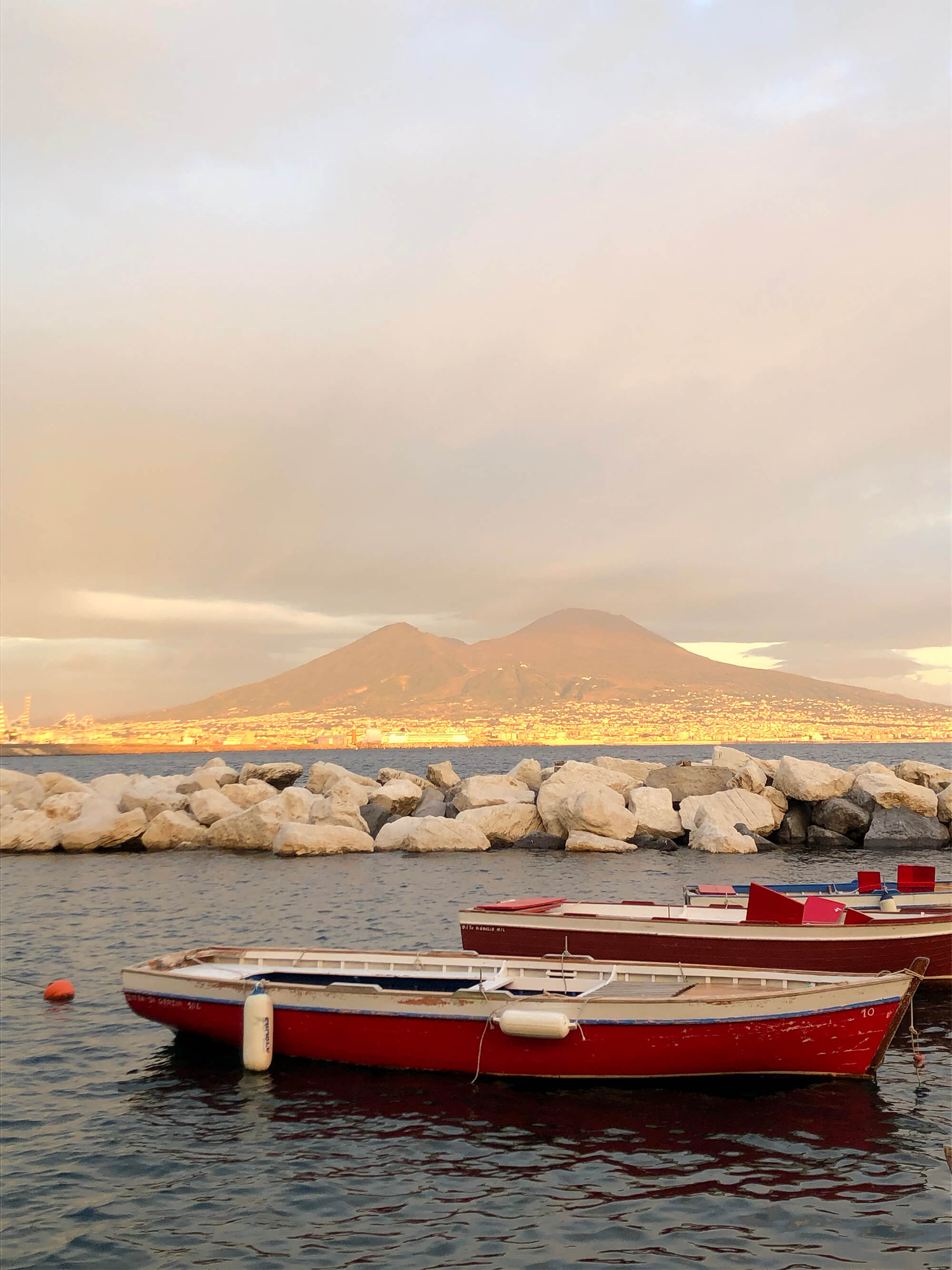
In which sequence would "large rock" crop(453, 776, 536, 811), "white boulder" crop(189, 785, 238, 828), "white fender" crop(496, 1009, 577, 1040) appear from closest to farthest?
"white fender" crop(496, 1009, 577, 1040) < "white boulder" crop(189, 785, 238, 828) < "large rock" crop(453, 776, 536, 811)

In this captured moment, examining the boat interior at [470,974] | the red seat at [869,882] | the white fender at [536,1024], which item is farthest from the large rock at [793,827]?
the white fender at [536,1024]

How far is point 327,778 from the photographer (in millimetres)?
46469

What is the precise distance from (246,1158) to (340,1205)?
169 cm

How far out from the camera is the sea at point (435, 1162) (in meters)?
8.93

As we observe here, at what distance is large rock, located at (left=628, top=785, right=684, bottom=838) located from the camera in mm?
36281

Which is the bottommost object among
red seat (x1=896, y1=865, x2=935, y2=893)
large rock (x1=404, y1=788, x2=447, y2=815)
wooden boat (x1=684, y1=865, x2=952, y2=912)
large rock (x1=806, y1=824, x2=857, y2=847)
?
large rock (x1=806, y1=824, x2=857, y2=847)

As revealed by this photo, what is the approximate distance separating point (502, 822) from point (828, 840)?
1267 cm

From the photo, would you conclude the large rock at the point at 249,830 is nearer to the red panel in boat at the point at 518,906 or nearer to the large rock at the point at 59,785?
the large rock at the point at 59,785

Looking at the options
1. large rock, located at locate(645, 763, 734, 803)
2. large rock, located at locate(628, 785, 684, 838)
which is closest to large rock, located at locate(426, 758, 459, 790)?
large rock, located at locate(645, 763, 734, 803)

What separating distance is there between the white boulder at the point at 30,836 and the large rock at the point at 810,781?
96.5 feet

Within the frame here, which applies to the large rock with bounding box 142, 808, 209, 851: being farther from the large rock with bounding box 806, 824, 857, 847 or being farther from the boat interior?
the large rock with bounding box 806, 824, 857, 847

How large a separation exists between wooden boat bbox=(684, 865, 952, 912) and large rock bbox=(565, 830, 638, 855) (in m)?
12.7

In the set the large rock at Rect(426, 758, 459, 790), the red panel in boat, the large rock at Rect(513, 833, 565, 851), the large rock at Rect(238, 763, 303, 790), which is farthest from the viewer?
the large rock at Rect(426, 758, 459, 790)

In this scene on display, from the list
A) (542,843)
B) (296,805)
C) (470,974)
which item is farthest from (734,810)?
(470,974)
